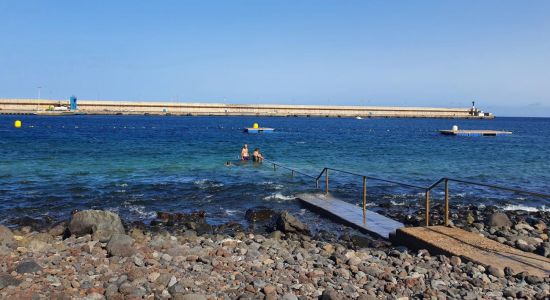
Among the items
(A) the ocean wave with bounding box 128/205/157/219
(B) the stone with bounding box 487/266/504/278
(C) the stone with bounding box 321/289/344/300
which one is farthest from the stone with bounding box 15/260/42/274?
(B) the stone with bounding box 487/266/504/278

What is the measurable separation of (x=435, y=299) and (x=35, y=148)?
124ft

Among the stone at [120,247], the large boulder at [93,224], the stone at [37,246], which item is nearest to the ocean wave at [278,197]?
the large boulder at [93,224]

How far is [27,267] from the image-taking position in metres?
7.77

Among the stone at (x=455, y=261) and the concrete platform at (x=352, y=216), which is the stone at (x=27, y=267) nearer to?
the stone at (x=455, y=261)

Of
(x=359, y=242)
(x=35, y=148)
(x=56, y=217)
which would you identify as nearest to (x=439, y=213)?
(x=359, y=242)

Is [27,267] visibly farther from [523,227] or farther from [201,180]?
[201,180]

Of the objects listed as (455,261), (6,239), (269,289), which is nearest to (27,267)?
(6,239)

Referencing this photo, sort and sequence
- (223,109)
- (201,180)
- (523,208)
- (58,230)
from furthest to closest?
(223,109), (201,180), (523,208), (58,230)

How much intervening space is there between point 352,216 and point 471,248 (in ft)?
15.1

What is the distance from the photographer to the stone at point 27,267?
7.67m

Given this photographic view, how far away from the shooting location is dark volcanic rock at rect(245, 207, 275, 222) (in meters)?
14.3

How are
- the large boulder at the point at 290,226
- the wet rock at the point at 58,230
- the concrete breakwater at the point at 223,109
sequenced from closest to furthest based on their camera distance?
the wet rock at the point at 58,230
the large boulder at the point at 290,226
the concrete breakwater at the point at 223,109

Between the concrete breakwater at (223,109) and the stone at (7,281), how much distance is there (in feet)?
463

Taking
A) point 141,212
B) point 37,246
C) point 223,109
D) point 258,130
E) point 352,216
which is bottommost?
point 141,212
